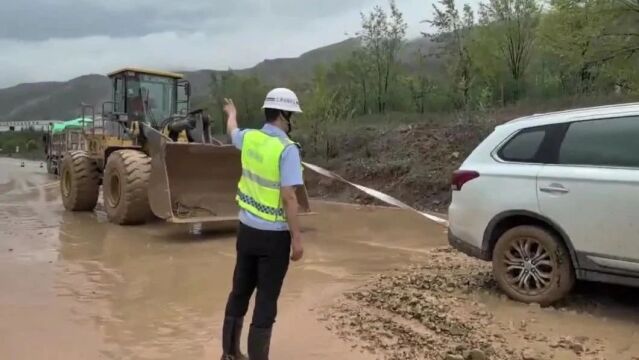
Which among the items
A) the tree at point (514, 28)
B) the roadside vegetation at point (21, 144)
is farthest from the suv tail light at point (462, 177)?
the roadside vegetation at point (21, 144)

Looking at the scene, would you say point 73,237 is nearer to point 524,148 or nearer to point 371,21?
point 524,148

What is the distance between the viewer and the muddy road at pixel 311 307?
197 inches

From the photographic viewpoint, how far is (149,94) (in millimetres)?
14352

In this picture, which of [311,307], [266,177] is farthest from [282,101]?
[311,307]

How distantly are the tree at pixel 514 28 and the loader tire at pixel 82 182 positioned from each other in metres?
16.6

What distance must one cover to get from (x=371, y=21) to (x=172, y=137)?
1871 cm

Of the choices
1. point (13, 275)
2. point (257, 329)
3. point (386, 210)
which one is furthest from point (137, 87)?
point (257, 329)

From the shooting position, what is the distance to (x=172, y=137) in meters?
12.7

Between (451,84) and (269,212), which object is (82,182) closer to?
(269,212)

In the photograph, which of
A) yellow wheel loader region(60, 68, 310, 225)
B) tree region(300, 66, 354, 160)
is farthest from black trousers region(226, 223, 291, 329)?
tree region(300, 66, 354, 160)

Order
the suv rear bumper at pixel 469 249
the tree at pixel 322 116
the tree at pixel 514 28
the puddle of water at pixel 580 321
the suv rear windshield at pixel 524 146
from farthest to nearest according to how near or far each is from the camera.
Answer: the tree at pixel 514 28 < the tree at pixel 322 116 < the suv rear bumper at pixel 469 249 < the suv rear windshield at pixel 524 146 < the puddle of water at pixel 580 321

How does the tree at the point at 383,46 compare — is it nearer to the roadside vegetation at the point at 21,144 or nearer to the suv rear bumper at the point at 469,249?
the suv rear bumper at the point at 469,249

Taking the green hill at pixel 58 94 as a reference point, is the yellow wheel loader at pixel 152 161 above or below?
below

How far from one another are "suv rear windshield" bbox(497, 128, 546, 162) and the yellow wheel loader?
508cm
